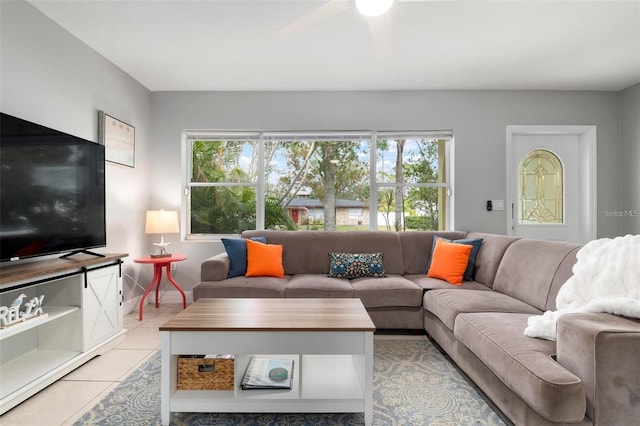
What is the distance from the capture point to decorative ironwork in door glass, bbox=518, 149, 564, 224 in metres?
3.82

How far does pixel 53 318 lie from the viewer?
199 centimetres

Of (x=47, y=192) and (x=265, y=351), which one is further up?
(x=47, y=192)

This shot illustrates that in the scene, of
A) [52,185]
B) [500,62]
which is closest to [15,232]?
[52,185]

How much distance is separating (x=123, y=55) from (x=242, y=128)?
4.25ft

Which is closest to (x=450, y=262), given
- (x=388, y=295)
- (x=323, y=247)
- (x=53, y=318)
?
(x=388, y=295)

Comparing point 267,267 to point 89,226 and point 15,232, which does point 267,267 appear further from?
point 15,232

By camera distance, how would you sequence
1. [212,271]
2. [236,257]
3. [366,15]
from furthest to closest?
[236,257], [212,271], [366,15]

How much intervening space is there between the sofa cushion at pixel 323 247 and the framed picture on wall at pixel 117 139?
142 cm

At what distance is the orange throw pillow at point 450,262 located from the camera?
2861mm

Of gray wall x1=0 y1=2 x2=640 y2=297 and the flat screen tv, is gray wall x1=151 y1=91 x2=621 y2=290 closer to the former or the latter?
gray wall x1=0 y1=2 x2=640 y2=297

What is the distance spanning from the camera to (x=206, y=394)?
159cm

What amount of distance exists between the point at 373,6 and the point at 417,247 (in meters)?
2.18

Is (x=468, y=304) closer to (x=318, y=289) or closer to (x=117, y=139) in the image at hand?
(x=318, y=289)

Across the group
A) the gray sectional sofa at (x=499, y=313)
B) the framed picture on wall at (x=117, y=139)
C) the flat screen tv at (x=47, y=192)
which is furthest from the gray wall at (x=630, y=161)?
the framed picture on wall at (x=117, y=139)
